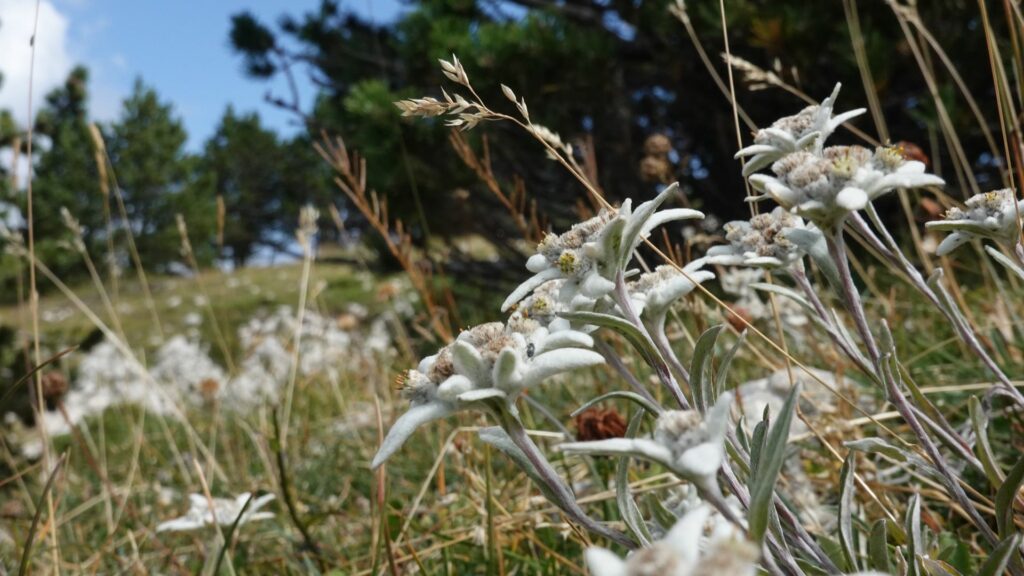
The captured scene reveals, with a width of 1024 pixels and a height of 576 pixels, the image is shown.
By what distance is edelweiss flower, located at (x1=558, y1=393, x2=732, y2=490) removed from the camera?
0.54m

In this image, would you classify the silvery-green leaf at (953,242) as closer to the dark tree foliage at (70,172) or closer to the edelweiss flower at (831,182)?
the edelweiss flower at (831,182)

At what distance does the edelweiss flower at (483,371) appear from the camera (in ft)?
2.24

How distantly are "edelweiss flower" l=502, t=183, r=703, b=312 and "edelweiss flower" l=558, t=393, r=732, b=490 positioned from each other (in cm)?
25

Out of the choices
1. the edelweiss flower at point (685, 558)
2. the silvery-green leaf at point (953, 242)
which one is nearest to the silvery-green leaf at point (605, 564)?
the edelweiss flower at point (685, 558)

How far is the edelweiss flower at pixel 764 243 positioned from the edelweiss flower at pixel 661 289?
1.5 inches

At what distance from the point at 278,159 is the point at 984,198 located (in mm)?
24485

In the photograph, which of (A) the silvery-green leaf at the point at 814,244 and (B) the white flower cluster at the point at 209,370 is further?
(B) the white flower cluster at the point at 209,370

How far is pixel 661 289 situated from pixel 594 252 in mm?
137

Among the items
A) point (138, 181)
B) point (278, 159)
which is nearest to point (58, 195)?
point (138, 181)

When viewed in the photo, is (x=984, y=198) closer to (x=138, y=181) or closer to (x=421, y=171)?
(x=421, y=171)

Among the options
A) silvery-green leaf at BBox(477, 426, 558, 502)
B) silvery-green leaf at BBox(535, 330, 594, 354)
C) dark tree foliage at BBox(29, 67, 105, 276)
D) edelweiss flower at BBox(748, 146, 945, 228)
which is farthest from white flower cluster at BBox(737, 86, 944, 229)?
dark tree foliage at BBox(29, 67, 105, 276)

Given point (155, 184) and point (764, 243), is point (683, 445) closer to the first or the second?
point (764, 243)

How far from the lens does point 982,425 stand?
797 millimetres

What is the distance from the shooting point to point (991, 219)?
2.89 feet
